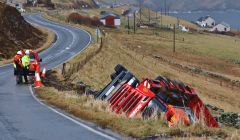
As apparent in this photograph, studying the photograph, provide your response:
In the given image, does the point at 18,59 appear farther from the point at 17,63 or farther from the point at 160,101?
the point at 160,101

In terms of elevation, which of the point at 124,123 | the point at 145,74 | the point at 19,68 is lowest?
the point at 145,74

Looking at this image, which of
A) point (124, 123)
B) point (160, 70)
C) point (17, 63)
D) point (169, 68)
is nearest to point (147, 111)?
point (124, 123)

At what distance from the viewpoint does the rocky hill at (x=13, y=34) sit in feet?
179

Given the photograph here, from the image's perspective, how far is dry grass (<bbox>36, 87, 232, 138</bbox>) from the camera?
11406 millimetres

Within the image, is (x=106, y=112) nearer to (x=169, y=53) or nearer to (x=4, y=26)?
(x=4, y=26)

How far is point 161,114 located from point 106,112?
66.2 inches

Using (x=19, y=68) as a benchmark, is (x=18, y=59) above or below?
above

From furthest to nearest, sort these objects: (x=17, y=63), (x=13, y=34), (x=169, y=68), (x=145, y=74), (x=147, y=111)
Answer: (x=169, y=68)
(x=13, y=34)
(x=145, y=74)
(x=17, y=63)
(x=147, y=111)

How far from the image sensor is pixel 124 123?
1264cm

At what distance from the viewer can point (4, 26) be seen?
5988cm

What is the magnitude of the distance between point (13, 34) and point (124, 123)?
50.7m

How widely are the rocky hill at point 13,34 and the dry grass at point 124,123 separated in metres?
35.9

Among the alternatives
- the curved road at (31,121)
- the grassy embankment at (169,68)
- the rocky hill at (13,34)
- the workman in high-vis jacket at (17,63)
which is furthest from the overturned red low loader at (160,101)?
the rocky hill at (13,34)

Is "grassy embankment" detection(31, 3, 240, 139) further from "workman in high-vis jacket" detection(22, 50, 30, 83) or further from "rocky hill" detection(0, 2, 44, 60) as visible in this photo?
"rocky hill" detection(0, 2, 44, 60)
